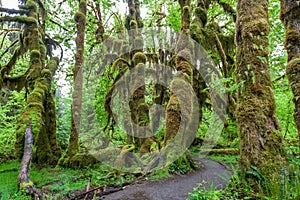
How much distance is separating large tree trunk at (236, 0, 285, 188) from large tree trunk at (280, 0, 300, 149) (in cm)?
84

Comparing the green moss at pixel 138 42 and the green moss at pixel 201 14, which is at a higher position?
the green moss at pixel 201 14

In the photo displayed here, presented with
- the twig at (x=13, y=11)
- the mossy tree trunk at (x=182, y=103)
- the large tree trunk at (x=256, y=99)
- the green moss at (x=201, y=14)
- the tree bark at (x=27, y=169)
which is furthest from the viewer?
the green moss at (x=201, y=14)

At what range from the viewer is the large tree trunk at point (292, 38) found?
109 inches

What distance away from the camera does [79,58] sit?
916cm

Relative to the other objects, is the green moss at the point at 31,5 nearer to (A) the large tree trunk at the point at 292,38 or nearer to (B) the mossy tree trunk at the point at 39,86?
(B) the mossy tree trunk at the point at 39,86

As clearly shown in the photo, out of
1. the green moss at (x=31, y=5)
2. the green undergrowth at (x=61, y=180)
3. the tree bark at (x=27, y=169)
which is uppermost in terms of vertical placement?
the green moss at (x=31, y=5)

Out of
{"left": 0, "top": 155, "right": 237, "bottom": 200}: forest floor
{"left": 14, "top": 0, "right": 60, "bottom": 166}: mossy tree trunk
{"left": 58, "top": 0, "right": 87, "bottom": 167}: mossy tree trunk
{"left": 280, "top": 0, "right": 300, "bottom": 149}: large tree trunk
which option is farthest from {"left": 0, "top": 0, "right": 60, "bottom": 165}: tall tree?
{"left": 280, "top": 0, "right": 300, "bottom": 149}: large tree trunk

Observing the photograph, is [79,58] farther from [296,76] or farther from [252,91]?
[296,76]

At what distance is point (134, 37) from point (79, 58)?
318 centimetres

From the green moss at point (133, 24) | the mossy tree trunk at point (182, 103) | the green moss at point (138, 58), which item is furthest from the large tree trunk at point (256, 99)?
the green moss at point (133, 24)

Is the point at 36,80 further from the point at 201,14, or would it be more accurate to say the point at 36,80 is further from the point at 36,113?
the point at 201,14

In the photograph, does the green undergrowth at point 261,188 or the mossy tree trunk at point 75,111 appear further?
the mossy tree trunk at point 75,111

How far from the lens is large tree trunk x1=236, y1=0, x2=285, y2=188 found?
405 centimetres

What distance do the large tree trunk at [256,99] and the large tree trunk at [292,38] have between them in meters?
0.84
